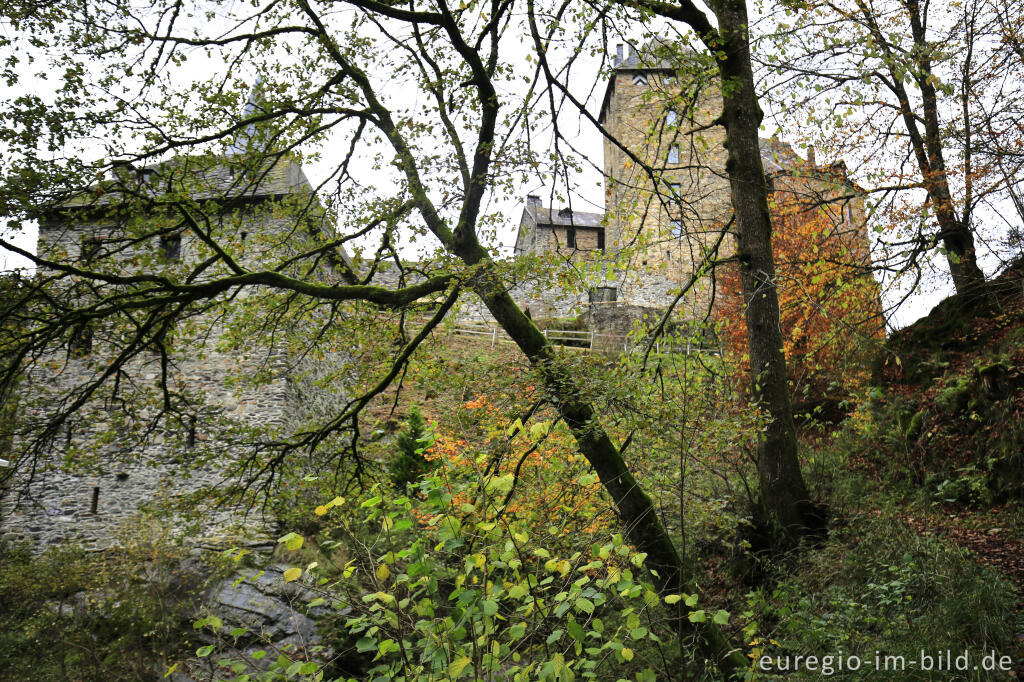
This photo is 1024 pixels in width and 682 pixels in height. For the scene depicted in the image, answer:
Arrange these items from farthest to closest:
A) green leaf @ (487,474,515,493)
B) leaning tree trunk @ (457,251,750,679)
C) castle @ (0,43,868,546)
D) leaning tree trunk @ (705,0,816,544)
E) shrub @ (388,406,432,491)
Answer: shrub @ (388,406,432,491) < leaning tree trunk @ (705,0,816,544) < castle @ (0,43,868,546) < leaning tree trunk @ (457,251,750,679) < green leaf @ (487,474,515,493)

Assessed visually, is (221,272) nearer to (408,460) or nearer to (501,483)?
(501,483)

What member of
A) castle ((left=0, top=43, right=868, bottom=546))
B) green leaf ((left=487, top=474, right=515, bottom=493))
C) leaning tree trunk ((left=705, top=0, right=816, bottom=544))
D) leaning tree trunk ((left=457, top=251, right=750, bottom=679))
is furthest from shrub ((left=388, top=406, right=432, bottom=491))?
green leaf ((left=487, top=474, right=515, bottom=493))

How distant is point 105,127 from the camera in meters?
5.46

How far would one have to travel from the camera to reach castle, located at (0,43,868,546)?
5.88m

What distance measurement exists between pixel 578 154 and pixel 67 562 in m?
12.4

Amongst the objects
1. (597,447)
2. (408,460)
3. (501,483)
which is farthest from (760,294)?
(408,460)

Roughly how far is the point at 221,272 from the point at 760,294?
215 inches

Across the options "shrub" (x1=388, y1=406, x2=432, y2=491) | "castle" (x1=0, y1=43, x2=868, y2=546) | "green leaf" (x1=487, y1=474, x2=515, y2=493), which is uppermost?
"castle" (x1=0, y1=43, x2=868, y2=546)

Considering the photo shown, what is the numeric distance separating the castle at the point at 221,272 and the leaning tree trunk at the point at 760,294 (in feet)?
0.96

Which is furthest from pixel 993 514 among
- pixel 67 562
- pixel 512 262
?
pixel 67 562

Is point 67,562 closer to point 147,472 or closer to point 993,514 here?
point 147,472

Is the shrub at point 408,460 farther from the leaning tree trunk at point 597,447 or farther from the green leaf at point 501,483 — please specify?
the green leaf at point 501,483

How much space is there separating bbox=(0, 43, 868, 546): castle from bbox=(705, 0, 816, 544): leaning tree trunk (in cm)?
29

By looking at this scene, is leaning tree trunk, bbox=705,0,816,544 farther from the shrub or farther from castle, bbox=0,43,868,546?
the shrub
